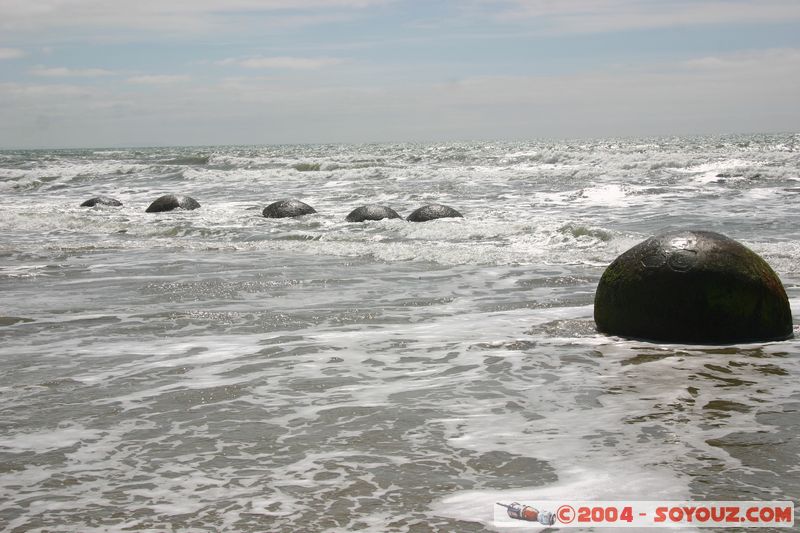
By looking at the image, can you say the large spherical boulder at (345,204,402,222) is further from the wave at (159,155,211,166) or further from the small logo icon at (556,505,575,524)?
the wave at (159,155,211,166)

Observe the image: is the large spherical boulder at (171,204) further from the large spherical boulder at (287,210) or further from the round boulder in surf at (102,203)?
the large spherical boulder at (287,210)

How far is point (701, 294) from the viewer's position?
6211mm

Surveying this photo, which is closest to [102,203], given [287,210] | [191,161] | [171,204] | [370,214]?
[171,204]

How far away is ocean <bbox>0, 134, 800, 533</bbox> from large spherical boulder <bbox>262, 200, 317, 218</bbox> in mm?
5786

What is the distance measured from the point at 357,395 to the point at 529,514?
1.88 meters

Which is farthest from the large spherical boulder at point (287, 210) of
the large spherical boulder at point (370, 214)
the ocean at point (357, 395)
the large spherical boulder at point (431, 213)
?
the ocean at point (357, 395)

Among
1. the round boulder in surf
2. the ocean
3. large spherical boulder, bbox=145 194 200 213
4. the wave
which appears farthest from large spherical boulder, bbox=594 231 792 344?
the wave

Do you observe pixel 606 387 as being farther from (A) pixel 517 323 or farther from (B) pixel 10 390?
(B) pixel 10 390

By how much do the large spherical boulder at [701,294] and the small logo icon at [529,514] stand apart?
10.2 feet

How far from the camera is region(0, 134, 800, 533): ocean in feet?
12.2

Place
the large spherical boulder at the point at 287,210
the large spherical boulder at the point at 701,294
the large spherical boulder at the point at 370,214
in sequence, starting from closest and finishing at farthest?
1. the large spherical boulder at the point at 701,294
2. the large spherical boulder at the point at 370,214
3. the large spherical boulder at the point at 287,210

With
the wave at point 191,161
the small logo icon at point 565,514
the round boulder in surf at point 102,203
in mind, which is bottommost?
the small logo icon at point 565,514

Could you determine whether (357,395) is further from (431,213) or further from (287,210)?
(287,210)

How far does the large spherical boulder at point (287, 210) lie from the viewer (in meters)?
18.4
